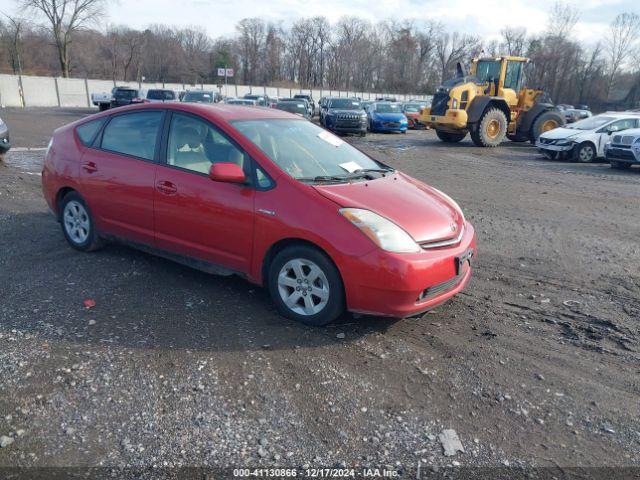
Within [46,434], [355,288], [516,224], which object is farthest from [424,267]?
→ [516,224]

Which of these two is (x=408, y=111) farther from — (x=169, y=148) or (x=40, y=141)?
(x=169, y=148)

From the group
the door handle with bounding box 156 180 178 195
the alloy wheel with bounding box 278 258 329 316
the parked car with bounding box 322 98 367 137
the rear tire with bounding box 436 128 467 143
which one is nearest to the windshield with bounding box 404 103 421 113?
the parked car with bounding box 322 98 367 137

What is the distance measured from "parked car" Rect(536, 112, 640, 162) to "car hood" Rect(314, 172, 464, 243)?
13.9 metres

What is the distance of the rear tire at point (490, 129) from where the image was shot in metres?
19.8

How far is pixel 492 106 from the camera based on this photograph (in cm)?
2000

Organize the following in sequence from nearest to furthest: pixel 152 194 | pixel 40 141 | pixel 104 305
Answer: pixel 104 305 < pixel 152 194 < pixel 40 141

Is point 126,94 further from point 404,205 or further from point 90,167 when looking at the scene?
point 404,205

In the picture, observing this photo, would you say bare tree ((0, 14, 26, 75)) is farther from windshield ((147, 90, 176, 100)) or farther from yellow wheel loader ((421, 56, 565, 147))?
yellow wheel loader ((421, 56, 565, 147))

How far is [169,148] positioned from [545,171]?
12.4 meters

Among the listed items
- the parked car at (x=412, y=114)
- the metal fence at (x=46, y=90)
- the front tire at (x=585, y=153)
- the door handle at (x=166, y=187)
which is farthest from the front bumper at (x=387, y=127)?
the metal fence at (x=46, y=90)

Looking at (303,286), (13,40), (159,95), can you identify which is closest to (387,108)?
(159,95)

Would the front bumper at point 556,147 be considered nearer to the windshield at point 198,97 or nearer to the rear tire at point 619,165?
the rear tire at point 619,165

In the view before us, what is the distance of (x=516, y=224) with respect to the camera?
7762 millimetres

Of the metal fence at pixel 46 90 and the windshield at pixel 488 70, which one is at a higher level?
the windshield at pixel 488 70
